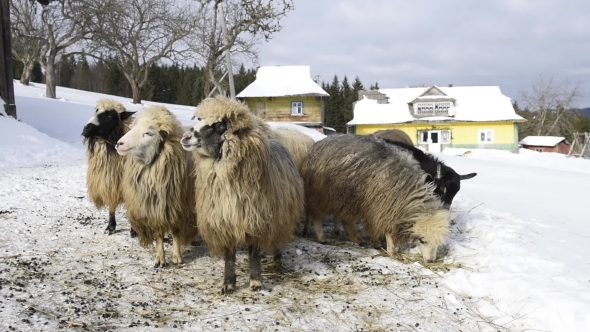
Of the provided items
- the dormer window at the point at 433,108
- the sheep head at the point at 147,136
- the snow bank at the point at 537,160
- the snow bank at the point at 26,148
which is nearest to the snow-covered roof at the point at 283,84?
the dormer window at the point at 433,108

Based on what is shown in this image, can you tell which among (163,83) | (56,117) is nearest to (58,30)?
(56,117)

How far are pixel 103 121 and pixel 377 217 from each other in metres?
4.12

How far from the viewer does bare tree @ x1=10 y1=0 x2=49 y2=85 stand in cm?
3157

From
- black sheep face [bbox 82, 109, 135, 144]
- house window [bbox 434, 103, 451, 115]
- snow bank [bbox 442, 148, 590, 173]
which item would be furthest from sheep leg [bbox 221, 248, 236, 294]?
house window [bbox 434, 103, 451, 115]

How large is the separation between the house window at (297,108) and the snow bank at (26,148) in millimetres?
23497

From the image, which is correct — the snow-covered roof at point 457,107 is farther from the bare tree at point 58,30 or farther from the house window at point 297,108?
the bare tree at point 58,30

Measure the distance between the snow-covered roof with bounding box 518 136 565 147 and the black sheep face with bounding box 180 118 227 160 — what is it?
55.4m

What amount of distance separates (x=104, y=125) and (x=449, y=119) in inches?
1414

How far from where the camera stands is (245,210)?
458 cm

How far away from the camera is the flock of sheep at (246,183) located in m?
4.57

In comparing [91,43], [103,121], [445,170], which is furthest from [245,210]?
[91,43]

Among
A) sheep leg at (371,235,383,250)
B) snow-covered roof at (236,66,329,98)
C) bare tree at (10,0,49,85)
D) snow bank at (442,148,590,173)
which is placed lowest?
snow bank at (442,148,590,173)

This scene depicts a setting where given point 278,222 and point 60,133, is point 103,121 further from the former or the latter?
point 60,133

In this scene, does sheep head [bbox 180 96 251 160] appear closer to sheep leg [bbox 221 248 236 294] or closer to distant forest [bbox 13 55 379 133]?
sheep leg [bbox 221 248 236 294]
